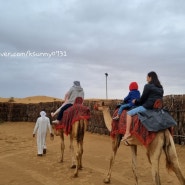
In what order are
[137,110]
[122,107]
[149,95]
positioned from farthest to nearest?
[122,107] → [137,110] → [149,95]

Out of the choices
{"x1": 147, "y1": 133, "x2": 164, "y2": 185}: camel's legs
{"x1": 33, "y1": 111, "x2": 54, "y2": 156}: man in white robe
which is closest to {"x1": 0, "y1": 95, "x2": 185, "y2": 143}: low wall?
{"x1": 33, "y1": 111, "x2": 54, "y2": 156}: man in white robe

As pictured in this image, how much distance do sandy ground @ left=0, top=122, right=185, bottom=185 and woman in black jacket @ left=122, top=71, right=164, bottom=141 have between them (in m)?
2.45

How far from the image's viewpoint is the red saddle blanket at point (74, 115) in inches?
384

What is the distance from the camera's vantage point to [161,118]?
22.6ft

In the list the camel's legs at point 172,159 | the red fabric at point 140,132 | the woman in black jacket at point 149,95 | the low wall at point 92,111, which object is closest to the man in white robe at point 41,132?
the low wall at point 92,111

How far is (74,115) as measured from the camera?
988cm

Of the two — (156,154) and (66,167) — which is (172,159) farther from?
(66,167)

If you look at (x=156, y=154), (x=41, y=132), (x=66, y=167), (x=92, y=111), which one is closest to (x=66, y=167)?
(x=66, y=167)

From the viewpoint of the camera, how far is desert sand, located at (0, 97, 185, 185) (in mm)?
9016

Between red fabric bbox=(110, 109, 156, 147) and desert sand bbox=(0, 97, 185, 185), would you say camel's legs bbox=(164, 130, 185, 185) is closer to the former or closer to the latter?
red fabric bbox=(110, 109, 156, 147)

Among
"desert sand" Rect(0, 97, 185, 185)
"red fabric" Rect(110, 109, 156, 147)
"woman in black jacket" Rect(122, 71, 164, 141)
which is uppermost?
"woman in black jacket" Rect(122, 71, 164, 141)

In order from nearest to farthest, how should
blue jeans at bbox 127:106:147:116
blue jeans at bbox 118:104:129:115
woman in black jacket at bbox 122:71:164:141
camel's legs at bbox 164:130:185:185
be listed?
1. camel's legs at bbox 164:130:185:185
2. woman in black jacket at bbox 122:71:164:141
3. blue jeans at bbox 127:106:147:116
4. blue jeans at bbox 118:104:129:115

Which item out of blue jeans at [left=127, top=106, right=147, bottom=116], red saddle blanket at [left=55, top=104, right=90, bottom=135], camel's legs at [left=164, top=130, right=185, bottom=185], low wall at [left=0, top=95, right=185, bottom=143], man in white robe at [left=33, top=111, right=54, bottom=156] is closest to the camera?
camel's legs at [left=164, top=130, right=185, bottom=185]

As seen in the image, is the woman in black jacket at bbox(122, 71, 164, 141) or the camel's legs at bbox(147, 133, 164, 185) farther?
the woman in black jacket at bbox(122, 71, 164, 141)
